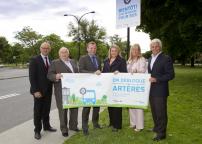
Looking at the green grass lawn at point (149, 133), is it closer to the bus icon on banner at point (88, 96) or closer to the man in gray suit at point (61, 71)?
the man in gray suit at point (61, 71)

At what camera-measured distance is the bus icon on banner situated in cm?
877

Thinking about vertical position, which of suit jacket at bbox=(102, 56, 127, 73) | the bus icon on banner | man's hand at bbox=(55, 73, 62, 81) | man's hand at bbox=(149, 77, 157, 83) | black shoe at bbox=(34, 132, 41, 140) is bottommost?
black shoe at bbox=(34, 132, 41, 140)

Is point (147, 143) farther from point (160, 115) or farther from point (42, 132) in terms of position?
point (42, 132)

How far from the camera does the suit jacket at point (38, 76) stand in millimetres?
8538

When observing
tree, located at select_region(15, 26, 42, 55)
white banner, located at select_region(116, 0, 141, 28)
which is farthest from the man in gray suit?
tree, located at select_region(15, 26, 42, 55)

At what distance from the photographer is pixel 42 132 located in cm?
905

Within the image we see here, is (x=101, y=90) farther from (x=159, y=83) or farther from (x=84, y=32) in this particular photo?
(x=84, y=32)

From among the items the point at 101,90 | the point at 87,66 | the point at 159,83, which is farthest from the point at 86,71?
the point at 159,83

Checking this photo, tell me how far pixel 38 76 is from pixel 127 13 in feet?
11.8

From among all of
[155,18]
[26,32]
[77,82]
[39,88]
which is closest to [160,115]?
[77,82]

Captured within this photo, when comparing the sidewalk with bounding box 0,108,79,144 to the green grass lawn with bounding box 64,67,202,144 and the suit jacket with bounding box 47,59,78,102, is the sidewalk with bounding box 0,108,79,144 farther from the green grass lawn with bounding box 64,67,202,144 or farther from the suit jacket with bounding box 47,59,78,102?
the suit jacket with bounding box 47,59,78,102

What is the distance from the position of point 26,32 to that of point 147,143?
96.8m

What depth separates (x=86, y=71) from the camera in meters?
8.80

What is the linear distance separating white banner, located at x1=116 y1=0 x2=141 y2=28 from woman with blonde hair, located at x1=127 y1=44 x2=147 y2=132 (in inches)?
84.6
